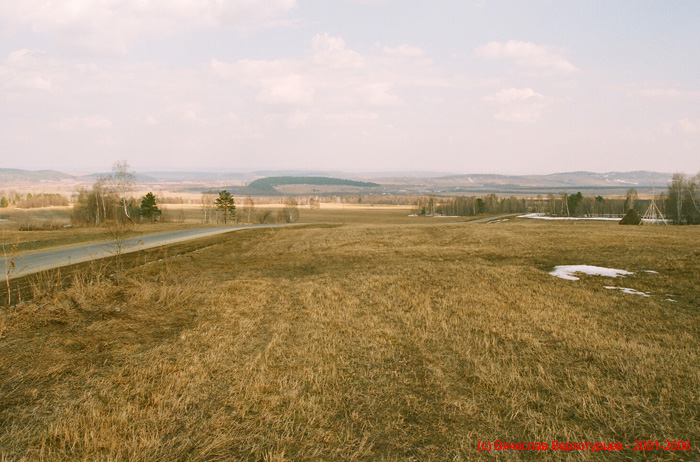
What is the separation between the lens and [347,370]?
6.59 m

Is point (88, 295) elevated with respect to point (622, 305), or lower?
elevated

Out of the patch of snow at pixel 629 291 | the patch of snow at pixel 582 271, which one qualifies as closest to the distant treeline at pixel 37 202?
the patch of snow at pixel 582 271

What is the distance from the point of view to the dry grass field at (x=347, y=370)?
178 inches

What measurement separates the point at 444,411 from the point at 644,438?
2295 millimetres

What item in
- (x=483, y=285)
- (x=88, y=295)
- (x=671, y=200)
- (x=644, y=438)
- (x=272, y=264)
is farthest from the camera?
(x=671, y=200)

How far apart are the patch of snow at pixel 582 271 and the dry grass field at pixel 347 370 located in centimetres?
92

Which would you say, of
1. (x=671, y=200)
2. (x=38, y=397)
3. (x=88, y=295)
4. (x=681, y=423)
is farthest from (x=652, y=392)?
(x=671, y=200)

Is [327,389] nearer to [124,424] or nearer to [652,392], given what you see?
[124,424]

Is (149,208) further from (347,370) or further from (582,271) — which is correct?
(347,370)

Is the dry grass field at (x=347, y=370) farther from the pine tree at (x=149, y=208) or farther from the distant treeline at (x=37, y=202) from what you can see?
the distant treeline at (x=37, y=202)

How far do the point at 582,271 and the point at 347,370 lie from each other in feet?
42.2

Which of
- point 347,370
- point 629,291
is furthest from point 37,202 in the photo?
point 629,291

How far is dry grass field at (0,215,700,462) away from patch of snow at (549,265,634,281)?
0.92m

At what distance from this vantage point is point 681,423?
15.5 ft
